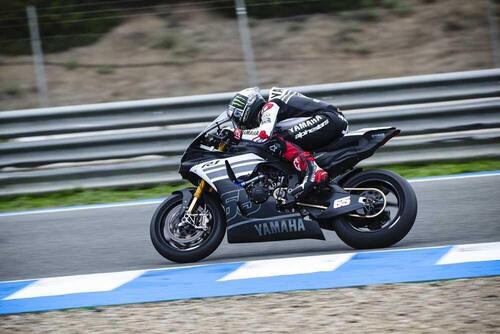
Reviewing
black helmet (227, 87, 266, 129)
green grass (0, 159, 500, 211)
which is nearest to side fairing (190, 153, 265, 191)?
black helmet (227, 87, 266, 129)

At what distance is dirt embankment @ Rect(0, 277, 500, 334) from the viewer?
499cm

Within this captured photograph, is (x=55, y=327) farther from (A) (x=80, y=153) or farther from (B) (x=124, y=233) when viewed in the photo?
(A) (x=80, y=153)

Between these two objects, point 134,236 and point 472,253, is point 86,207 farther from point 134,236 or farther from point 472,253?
point 472,253

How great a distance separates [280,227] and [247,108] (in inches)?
40.5

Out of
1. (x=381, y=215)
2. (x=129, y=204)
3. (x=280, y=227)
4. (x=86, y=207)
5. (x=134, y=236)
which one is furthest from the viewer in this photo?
(x=86, y=207)

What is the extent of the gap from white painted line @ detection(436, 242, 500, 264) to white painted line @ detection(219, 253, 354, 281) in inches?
31.2

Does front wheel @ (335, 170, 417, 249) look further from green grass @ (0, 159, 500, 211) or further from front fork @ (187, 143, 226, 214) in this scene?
green grass @ (0, 159, 500, 211)

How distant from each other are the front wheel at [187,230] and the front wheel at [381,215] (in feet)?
3.41

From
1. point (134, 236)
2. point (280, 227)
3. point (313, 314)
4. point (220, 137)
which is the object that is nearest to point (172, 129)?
point (134, 236)

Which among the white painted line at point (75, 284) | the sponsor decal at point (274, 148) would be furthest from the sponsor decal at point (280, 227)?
the white painted line at point (75, 284)

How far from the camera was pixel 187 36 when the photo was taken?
15492 mm

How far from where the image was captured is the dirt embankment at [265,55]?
1436 cm

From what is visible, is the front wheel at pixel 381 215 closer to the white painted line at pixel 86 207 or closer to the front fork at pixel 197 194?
the front fork at pixel 197 194

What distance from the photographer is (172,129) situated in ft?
35.4
